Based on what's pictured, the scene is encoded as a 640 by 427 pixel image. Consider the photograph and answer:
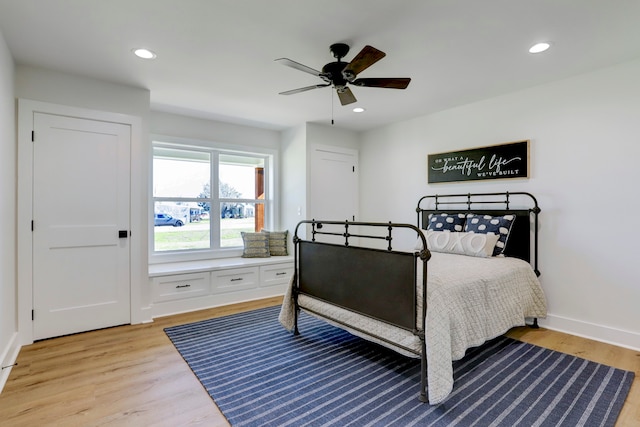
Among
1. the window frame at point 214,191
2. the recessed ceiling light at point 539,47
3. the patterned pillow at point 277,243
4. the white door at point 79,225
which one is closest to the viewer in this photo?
the recessed ceiling light at point 539,47

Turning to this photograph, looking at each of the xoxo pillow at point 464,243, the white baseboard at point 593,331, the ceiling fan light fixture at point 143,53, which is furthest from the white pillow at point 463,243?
the ceiling fan light fixture at point 143,53

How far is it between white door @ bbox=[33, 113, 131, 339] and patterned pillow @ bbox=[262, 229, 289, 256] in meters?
1.99

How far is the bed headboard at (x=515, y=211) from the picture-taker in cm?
331

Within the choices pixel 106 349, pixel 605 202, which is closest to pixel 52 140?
pixel 106 349

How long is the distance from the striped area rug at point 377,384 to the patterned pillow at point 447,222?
126 cm

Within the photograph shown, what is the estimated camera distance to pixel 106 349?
2748 mm

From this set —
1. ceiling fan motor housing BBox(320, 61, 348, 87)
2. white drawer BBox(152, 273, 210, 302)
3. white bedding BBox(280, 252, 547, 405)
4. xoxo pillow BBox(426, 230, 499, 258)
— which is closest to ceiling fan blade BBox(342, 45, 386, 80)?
ceiling fan motor housing BBox(320, 61, 348, 87)

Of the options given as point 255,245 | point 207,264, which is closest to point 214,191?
point 255,245

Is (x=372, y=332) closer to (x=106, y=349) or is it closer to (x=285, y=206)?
(x=106, y=349)

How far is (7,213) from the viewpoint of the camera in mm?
2557

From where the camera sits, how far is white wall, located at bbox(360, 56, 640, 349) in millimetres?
2773

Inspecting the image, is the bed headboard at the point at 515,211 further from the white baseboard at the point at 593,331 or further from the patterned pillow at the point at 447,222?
the white baseboard at the point at 593,331

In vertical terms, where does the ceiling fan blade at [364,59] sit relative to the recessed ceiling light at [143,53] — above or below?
below

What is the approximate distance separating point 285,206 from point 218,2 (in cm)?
334
